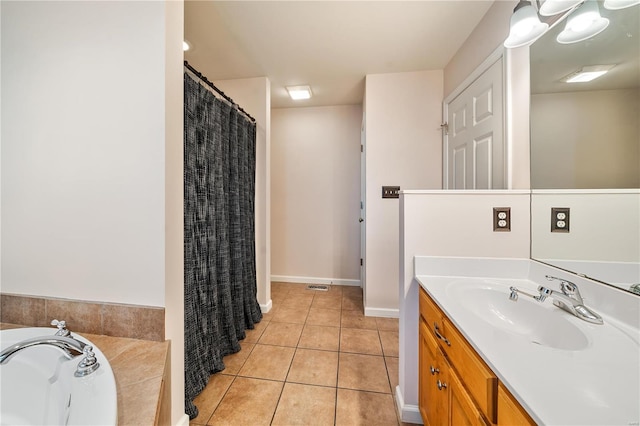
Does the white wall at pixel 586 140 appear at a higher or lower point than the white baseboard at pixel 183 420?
higher

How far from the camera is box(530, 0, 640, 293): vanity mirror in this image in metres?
0.82

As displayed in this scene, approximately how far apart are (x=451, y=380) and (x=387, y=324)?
1575 mm

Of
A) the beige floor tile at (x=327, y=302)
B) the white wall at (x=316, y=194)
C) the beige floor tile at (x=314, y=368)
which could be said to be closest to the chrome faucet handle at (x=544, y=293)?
the beige floor tile at (x=314, y=368)

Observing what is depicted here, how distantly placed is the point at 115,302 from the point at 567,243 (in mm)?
2073

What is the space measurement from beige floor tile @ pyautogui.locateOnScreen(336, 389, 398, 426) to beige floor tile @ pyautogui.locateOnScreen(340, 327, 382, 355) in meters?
0.43

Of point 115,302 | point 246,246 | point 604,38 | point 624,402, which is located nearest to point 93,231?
point 115,302

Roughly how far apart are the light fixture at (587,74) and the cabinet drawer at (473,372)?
113cm

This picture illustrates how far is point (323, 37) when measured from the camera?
1.95 metres

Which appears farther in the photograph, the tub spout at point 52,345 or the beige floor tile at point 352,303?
the beige floor tile at point 352,303

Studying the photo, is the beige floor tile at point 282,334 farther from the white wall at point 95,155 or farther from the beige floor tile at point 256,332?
the white wall at point 95,155

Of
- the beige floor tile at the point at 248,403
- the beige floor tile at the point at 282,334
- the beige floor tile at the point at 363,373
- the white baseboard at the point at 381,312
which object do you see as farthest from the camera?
the white baseboard at the point at 381,312

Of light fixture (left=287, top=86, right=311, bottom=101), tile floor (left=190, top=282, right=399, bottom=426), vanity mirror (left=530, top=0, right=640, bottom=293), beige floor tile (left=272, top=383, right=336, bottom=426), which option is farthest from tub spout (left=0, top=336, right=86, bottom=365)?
light fixture (left=287, top=86, right=311, bottom=101)

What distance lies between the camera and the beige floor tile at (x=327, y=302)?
8.82ft

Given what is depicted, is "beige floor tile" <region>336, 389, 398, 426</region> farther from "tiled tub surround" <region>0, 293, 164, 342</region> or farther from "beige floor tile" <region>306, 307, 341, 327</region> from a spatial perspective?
"tiled tub surround" <region>0, 293, 164, 342</region>
